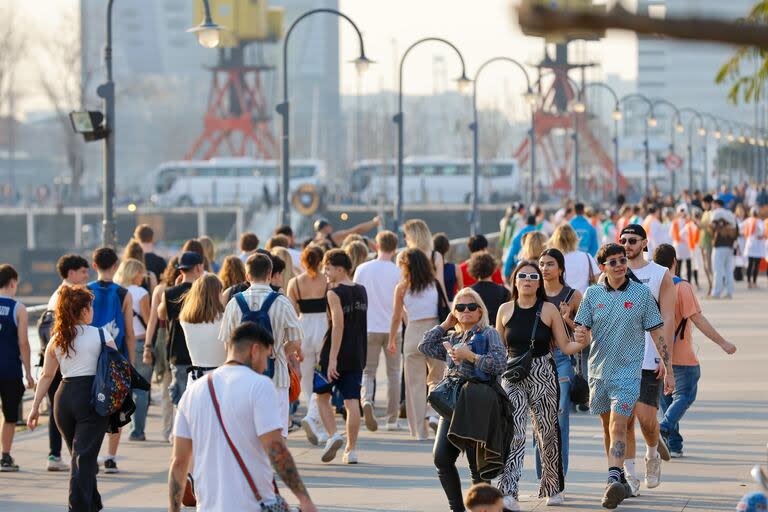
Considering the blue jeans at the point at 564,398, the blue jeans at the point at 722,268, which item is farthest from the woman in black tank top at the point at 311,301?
the blue jeans at the point at 722,268

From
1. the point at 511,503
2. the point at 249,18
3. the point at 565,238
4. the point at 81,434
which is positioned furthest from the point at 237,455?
the point at 249,18

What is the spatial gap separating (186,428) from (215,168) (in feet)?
333

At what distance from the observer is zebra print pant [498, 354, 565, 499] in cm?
905

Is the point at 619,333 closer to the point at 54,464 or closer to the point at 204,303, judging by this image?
the point at 204,303

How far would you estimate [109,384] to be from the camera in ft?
29.2

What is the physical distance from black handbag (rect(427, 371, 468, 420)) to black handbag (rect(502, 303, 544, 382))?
2.49 ft

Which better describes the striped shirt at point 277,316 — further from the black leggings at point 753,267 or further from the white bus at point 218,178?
the white bus at point 218,178

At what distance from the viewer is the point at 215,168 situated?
10656cm

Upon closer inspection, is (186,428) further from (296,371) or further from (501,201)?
(501,201)

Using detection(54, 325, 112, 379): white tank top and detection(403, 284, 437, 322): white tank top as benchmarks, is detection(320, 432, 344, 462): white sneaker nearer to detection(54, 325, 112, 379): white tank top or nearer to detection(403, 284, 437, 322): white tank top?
detection(403, 284, 437, 322): white tank top

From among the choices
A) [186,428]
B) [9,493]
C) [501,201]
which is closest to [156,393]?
[9,493]

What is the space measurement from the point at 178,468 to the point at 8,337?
510 centimetres

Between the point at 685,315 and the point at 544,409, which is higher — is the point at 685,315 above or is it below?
above

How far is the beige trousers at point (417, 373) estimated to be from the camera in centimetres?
1227
